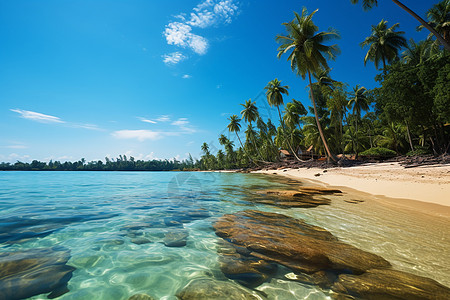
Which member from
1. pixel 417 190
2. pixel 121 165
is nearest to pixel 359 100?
pixel 417 190

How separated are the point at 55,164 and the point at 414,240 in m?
152

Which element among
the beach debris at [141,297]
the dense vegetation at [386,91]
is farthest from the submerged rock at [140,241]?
the dense vegetation at [386,91]

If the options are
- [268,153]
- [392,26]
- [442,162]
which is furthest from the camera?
[268,153]

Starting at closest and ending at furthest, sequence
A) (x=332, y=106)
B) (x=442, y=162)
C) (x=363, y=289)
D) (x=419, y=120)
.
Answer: (x=363, y=289) → (x=442, y=162) → (x=419, y=120) → (x=332, y=106)

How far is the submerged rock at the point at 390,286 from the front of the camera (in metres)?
1.87

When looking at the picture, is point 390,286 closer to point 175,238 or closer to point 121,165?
point 175,238

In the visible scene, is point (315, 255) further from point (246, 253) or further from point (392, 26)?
point (392, 26)

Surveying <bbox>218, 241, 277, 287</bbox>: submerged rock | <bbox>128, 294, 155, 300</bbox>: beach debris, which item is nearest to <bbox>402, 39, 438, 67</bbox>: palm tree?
<bbox>218, 241, 277, 287</bbox>: submerged rock

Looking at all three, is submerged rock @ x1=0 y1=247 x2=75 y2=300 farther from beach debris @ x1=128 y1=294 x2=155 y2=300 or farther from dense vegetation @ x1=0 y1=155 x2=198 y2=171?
dense vegetation @ x1=0 y1=155 x2=198 y2=171

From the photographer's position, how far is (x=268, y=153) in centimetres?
5347

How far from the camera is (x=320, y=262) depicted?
2.59 metres

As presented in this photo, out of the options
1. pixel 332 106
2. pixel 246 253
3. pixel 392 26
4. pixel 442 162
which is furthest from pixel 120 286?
pixel 392 26

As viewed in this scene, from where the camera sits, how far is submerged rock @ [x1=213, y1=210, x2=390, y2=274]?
8.36 ft

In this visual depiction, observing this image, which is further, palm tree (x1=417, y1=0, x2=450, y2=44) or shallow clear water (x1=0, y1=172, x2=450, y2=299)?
palm tree (x1=417, y1=0, x2=450, y2=44)
